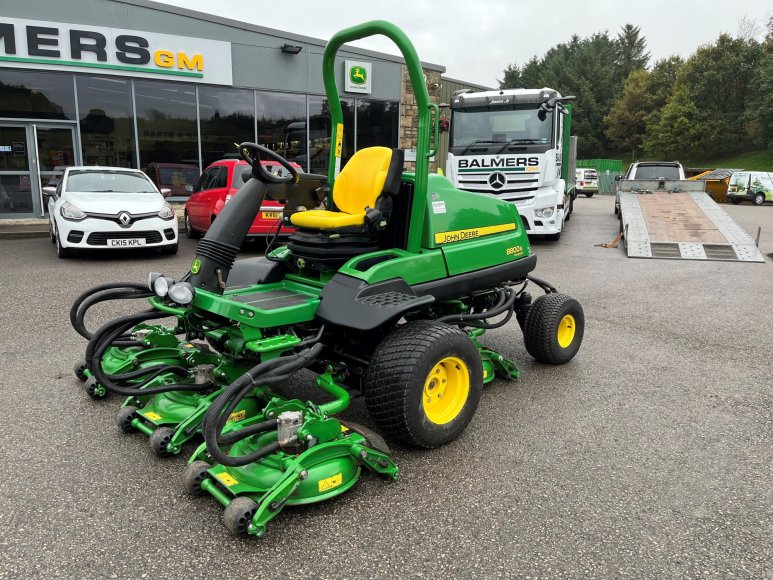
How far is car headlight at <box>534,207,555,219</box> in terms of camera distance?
36.8 feet

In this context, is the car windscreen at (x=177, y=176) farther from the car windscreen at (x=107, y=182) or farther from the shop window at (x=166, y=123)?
the car windscreen at (x=107, y=182)

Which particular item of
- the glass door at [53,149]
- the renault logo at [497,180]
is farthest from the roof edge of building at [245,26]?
the renault logo at [497,180]

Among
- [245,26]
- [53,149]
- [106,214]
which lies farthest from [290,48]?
[106,214]

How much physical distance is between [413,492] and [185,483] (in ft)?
3.64

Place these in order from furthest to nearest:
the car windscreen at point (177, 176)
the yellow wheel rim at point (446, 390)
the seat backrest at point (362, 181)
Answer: the car windscreen at point (177, 176) < the seat backrest at point (362, 181) < the yellow wheel rim at point (446, 390)

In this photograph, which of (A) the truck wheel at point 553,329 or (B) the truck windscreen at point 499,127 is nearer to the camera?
(A) the truck wheel at point 553,329

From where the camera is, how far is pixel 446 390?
350cm

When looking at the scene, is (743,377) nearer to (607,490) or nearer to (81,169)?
(607,490)

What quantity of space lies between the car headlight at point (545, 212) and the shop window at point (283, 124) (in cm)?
765

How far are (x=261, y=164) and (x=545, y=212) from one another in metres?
8.44

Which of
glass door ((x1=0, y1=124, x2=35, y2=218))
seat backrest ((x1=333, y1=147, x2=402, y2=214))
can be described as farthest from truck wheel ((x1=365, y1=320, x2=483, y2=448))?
glass door ((x1=0, y1=124, x2=35, y2=218))

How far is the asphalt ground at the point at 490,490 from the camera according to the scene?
2.40m

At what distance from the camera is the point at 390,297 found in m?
3.38

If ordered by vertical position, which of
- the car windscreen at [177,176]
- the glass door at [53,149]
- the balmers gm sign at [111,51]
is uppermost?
the balmers gm sign at [111,51]
